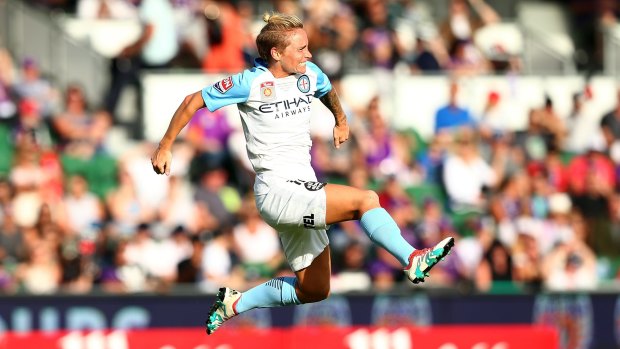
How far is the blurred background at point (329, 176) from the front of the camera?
53.2ft

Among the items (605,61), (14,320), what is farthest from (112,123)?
(605,61)

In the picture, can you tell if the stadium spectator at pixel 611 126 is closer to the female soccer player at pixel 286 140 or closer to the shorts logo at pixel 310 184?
the female soccer player at pixel 286 140

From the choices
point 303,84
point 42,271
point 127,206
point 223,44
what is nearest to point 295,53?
point 303,84

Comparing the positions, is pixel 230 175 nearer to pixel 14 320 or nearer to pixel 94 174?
pixel 94 174

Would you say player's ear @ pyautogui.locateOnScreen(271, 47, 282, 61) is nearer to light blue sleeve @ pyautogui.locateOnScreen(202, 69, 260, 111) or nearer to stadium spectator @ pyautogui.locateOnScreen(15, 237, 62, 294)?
light blue sleeve @ pyautogui.locateOnScreen(202, 69, 260, 111)

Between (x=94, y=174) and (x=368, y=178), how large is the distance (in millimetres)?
3247

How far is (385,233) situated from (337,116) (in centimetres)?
123

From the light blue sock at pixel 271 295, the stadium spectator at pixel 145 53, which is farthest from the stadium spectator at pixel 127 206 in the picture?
the light blue sock at pixel 271 295

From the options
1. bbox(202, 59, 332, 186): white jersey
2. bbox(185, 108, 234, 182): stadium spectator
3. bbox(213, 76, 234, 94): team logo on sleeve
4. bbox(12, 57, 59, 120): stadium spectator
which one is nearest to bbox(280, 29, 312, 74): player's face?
bbox(202, 59, 332, 186): white jersey

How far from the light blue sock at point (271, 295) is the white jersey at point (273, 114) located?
100 cm

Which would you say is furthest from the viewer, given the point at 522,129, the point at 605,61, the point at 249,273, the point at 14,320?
the point at 605,61

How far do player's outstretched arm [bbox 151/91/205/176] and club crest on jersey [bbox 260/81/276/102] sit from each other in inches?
15.9

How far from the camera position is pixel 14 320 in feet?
51.5

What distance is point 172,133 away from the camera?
10094 mm
